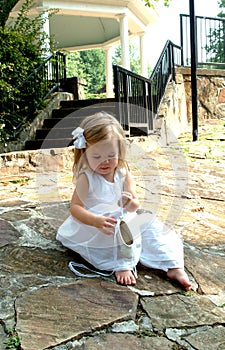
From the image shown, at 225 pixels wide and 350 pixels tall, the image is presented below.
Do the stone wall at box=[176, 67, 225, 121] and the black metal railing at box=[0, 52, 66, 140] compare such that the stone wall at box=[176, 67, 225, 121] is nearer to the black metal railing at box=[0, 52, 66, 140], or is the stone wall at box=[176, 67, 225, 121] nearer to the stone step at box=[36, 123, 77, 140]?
the black metal railing at box=[0, 52, 66, 140]

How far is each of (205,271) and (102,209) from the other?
650 mm

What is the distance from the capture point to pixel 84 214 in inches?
76.4

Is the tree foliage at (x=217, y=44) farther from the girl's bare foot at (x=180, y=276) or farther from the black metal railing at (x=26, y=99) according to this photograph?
the girl's bare foot at (x=180, y=276)

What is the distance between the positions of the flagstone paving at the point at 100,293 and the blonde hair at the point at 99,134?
20.3 inches

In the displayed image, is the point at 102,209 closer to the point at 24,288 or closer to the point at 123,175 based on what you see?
the point at 123,175

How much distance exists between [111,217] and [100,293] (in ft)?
1.23

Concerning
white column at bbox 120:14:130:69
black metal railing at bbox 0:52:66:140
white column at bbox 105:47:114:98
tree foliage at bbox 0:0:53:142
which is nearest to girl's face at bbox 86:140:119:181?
tree foliage at bbox 0:0:53:142

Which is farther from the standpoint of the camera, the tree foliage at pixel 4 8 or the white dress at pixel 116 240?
the tree foliage at pixel 4 8

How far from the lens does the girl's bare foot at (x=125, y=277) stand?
6.11 ft

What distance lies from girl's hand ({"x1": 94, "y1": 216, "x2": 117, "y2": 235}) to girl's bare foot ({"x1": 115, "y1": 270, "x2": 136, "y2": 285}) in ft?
0.65

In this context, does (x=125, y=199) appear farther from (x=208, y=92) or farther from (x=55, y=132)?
(x=208, y=92)

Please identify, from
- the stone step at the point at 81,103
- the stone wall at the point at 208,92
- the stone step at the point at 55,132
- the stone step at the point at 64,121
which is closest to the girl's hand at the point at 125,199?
the stone step at the point at 64,121

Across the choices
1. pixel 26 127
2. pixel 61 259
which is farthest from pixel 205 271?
pixel 26 127

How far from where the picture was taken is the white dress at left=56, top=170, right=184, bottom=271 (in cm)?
195
